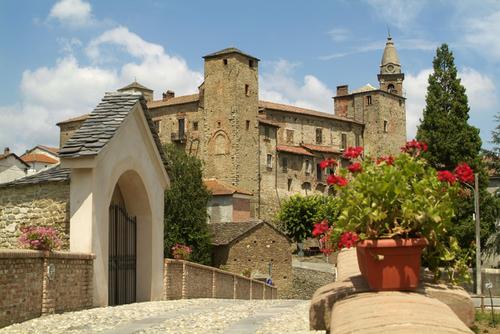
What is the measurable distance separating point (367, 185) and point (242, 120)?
61934 mm

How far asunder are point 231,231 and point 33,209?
28888 mm

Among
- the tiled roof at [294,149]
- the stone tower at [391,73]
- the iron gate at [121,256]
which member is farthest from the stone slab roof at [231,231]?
the stone tower at [391,73]

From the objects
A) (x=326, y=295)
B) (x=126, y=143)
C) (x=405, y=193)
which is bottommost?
(x=326, y=295)

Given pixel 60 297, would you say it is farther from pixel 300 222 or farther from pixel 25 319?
pixel 300 222

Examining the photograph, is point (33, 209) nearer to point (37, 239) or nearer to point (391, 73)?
point (37, 239)

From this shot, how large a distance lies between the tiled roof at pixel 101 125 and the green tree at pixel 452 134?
26.3 m

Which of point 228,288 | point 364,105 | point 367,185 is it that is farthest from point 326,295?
point 364,105

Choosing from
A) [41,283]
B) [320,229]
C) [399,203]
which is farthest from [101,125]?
[399,203]

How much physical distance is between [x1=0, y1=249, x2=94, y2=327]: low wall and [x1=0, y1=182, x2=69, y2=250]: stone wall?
96 centimetres

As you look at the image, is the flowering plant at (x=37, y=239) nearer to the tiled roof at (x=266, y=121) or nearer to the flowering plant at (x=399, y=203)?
the flowering plant at (x=399, y=203)

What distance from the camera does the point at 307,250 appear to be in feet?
203

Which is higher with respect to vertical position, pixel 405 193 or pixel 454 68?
pixel 454 68

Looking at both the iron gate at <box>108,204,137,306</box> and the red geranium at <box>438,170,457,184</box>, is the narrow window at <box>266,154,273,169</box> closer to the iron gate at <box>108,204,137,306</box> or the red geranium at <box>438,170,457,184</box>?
the iron gate at <box>108,204,137,306</box>

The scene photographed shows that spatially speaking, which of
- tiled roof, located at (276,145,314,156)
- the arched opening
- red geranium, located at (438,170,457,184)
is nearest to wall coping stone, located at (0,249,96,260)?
the arched opening
